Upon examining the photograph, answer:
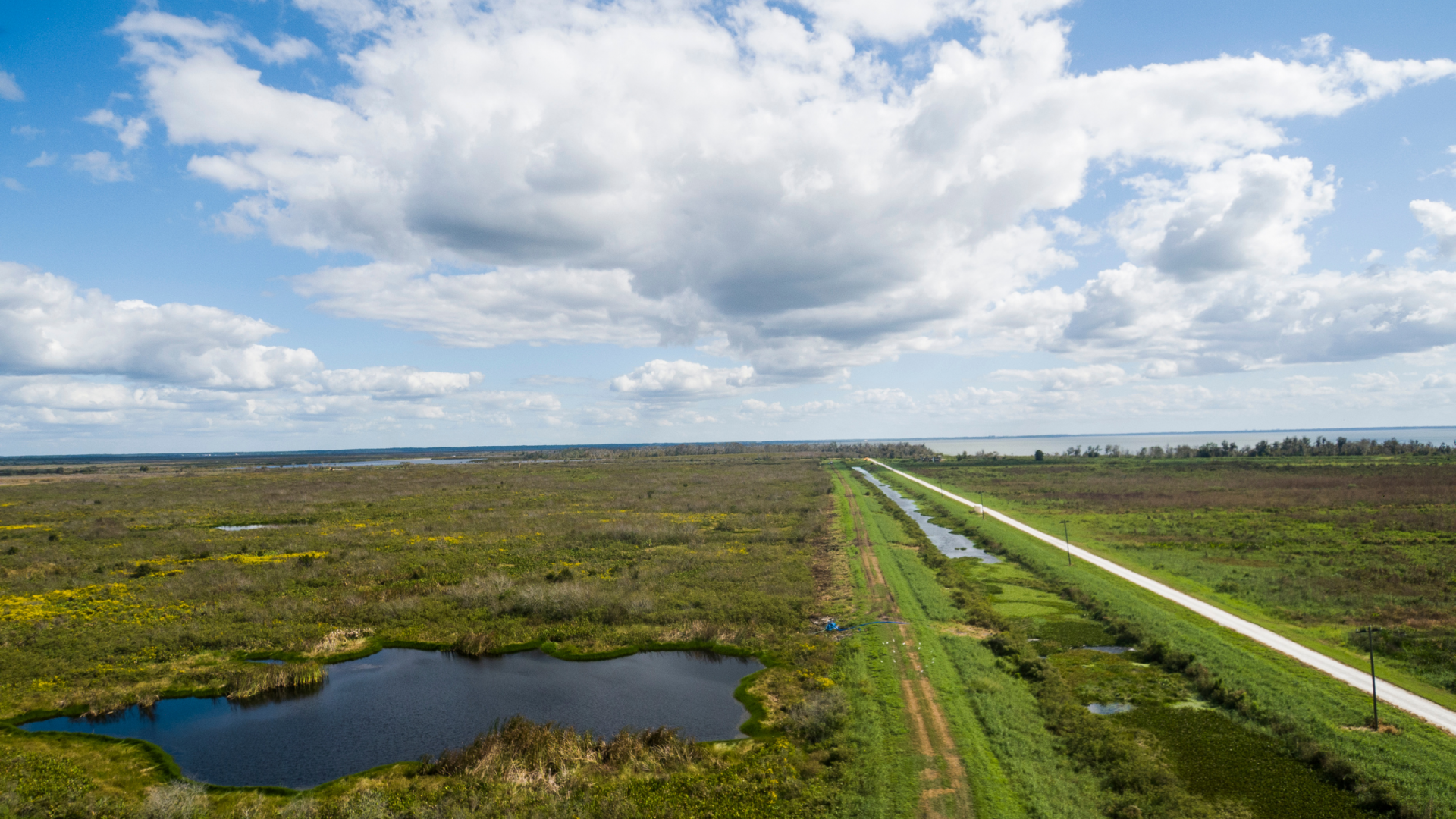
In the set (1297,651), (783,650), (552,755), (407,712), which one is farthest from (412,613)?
(1297,651)

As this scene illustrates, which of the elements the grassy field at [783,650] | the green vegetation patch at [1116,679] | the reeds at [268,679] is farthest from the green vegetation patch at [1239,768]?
the reeds at [268,679]

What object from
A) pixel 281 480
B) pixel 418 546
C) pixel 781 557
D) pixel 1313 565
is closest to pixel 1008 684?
pixel 781 557

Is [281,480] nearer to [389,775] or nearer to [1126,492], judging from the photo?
[389,775]

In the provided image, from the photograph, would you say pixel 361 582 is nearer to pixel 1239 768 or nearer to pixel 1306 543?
pixel 1239 768

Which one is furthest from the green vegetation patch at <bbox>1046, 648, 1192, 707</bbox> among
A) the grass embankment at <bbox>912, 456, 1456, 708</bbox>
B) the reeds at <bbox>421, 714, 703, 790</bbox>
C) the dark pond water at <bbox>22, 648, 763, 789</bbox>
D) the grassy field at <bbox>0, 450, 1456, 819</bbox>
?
the reeds at <bbox>421, 714, 703, 790</bbox>

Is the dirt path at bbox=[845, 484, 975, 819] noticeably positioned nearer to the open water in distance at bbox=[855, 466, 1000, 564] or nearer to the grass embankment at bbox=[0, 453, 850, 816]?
the grass embankment at bbox=[0, 453, 850, 816]

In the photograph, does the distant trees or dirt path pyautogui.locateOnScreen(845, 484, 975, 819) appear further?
the distant trees
